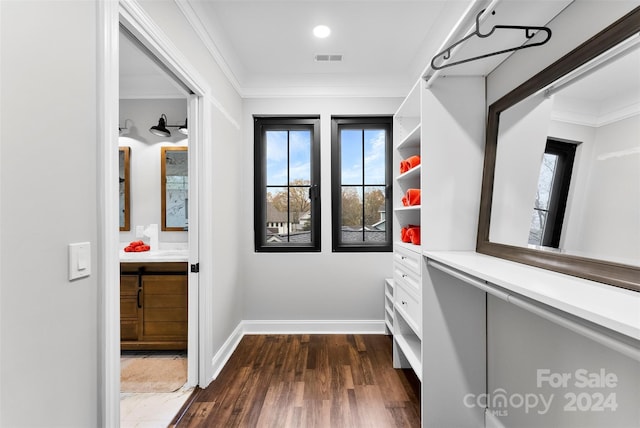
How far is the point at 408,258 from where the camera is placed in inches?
77.6

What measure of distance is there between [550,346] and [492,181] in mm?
818

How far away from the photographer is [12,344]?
31.0 inches

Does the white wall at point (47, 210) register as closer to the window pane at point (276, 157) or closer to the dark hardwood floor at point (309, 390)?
the dark hardwood floor at point (309, 390)

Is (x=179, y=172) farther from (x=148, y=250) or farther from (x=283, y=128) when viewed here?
(x=283, y=128)

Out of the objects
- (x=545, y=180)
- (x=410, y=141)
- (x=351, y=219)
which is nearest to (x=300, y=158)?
(x=351, y=219)

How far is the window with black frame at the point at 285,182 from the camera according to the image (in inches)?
125

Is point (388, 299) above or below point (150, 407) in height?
above

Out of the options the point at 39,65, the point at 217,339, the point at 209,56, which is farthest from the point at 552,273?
the point at 209,56

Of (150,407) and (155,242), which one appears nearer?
(150,407)

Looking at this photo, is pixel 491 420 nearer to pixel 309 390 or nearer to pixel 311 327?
pixel 309 390

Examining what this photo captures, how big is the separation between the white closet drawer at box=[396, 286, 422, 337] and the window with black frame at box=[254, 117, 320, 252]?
46.1 inches

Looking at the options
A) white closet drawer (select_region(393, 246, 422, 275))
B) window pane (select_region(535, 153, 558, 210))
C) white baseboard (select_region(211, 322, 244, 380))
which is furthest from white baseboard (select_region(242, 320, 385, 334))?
window pane (select_region(535, 153, 558, 210))

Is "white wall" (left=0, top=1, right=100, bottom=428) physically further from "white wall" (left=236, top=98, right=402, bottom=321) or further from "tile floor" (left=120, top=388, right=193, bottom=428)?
"white wall" (left=236, top=98, right=402, bottom=321)

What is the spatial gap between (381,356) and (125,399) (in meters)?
1.93
